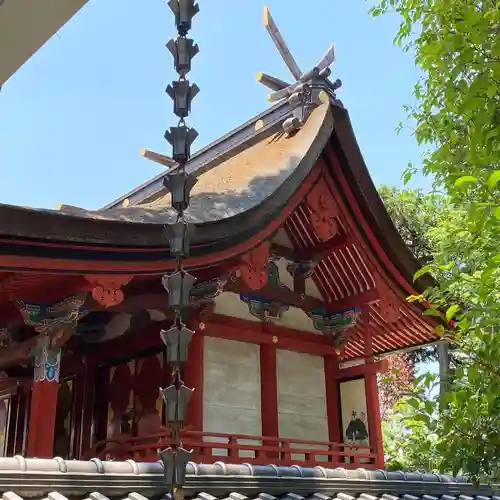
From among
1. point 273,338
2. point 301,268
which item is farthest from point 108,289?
point 301,268

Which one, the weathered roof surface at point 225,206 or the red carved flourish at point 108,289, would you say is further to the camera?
the red carved flourish at point 108,289

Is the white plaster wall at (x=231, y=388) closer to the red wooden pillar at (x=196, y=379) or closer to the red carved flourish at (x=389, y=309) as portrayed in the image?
the red wooden pillar at (x=196, y=379)

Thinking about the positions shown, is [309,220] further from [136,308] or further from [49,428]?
[49,428]

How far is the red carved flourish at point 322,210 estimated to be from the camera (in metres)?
8.22

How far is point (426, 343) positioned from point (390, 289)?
1.73 m

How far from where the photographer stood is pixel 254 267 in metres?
7.21

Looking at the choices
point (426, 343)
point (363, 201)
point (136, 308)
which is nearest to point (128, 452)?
point (136, 308)

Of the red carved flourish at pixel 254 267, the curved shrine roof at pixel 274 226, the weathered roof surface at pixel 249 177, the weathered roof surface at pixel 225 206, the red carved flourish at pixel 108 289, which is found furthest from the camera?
the red carved flourish at pixel 254 267

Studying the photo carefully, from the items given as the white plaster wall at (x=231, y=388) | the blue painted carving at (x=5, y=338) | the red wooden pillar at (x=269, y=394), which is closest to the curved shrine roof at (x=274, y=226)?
the red wooden pillar at (x=269, y=394)

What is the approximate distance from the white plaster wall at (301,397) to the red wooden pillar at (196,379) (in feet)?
4.54

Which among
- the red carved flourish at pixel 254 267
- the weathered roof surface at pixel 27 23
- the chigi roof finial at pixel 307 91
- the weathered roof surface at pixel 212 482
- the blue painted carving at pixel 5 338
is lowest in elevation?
the weathered roof surface at pixel 212 482

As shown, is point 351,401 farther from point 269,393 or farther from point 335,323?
point 269,393

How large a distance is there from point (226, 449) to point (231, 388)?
2.40 ft

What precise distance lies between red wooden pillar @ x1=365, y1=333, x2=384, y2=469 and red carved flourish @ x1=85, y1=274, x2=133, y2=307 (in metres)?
4.23
